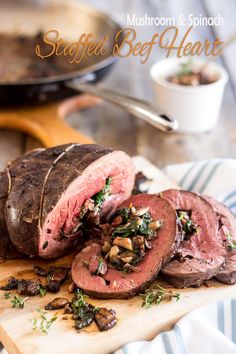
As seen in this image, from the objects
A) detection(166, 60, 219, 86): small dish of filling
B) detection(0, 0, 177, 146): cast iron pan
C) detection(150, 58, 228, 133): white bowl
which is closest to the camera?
detection(0, 0, 177, 146): cast iron pan

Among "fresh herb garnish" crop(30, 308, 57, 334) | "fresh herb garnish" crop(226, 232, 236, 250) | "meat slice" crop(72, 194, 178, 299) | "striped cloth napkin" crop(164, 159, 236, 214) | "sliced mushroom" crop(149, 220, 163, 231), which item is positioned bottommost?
"fresh herb garnish" crop(30, 308, 57, 334)

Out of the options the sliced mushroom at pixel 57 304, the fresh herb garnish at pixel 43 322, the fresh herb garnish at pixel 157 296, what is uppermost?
the fresh herb garnish at pixel 157 296

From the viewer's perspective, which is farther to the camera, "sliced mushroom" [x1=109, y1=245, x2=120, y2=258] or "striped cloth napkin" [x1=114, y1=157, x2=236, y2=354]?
"sliced mushroom" [x1=109, y1=245, x2=120, y2=258]

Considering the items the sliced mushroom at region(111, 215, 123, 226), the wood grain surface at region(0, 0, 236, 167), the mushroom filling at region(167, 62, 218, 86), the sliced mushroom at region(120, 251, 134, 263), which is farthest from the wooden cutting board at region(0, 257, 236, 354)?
the mushroom filling at region(167, 62, 218, 86)

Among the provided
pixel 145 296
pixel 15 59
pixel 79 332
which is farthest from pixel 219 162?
pixel 15 59

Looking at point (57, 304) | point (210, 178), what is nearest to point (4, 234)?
point (57, 304)

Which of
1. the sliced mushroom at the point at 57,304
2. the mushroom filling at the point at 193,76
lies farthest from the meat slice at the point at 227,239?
the mushroom filling at the point at 193,76

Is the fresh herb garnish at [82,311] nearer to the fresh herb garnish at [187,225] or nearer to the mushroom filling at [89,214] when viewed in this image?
the mushroom filling at [89,214]

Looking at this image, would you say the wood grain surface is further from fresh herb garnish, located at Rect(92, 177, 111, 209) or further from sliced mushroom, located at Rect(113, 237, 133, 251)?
sliced mushroom, located at Rect(113, 237, 133, 251)
